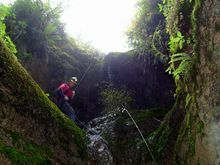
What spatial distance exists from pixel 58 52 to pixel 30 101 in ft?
28.9

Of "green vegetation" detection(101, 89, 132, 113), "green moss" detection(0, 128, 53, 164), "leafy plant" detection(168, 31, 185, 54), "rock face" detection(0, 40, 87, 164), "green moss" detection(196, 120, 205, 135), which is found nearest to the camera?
"green moss" detection(0, 128, 53, 164)

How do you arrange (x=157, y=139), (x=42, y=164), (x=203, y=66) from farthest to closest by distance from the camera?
(x=157, y=139), (x=203, y=66), (x=42, y=164)

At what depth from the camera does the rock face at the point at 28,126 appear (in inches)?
171

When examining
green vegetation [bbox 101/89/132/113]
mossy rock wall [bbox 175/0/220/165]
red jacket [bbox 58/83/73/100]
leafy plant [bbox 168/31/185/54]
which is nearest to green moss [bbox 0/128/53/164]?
mossy rock wall [bbox 175/0/220/165]

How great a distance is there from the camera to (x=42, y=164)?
4516 millimetres

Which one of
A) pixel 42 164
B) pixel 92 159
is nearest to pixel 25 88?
pixel 42 164

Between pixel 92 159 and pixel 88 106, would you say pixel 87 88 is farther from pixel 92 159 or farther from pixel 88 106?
pixel 92 159

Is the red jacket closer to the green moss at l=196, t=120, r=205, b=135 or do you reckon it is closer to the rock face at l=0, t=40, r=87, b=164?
the rock face at l=0, t=40, r=87, b=164

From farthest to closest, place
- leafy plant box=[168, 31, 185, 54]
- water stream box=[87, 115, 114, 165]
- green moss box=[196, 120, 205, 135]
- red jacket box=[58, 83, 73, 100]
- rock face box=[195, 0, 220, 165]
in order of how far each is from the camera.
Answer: red jacket box=[58, 83, 73, 100], water stream box=[87, 115, 114, 165], leafy plant box=[168, 31, 185, 54], green moss box=[196, 120, 205, 135], rock face box=[195, 0, 220, 165]

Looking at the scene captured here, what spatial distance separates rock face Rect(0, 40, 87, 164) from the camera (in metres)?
4.36

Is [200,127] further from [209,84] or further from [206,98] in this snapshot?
[209,84]

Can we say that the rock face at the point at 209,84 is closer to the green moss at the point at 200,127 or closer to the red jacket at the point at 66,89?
the green moss at the point at 200,127

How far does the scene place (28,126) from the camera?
4.82 m

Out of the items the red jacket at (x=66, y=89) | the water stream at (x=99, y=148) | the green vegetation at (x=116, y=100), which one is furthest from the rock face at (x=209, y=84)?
the green vegetation at (x=116, y=100)
